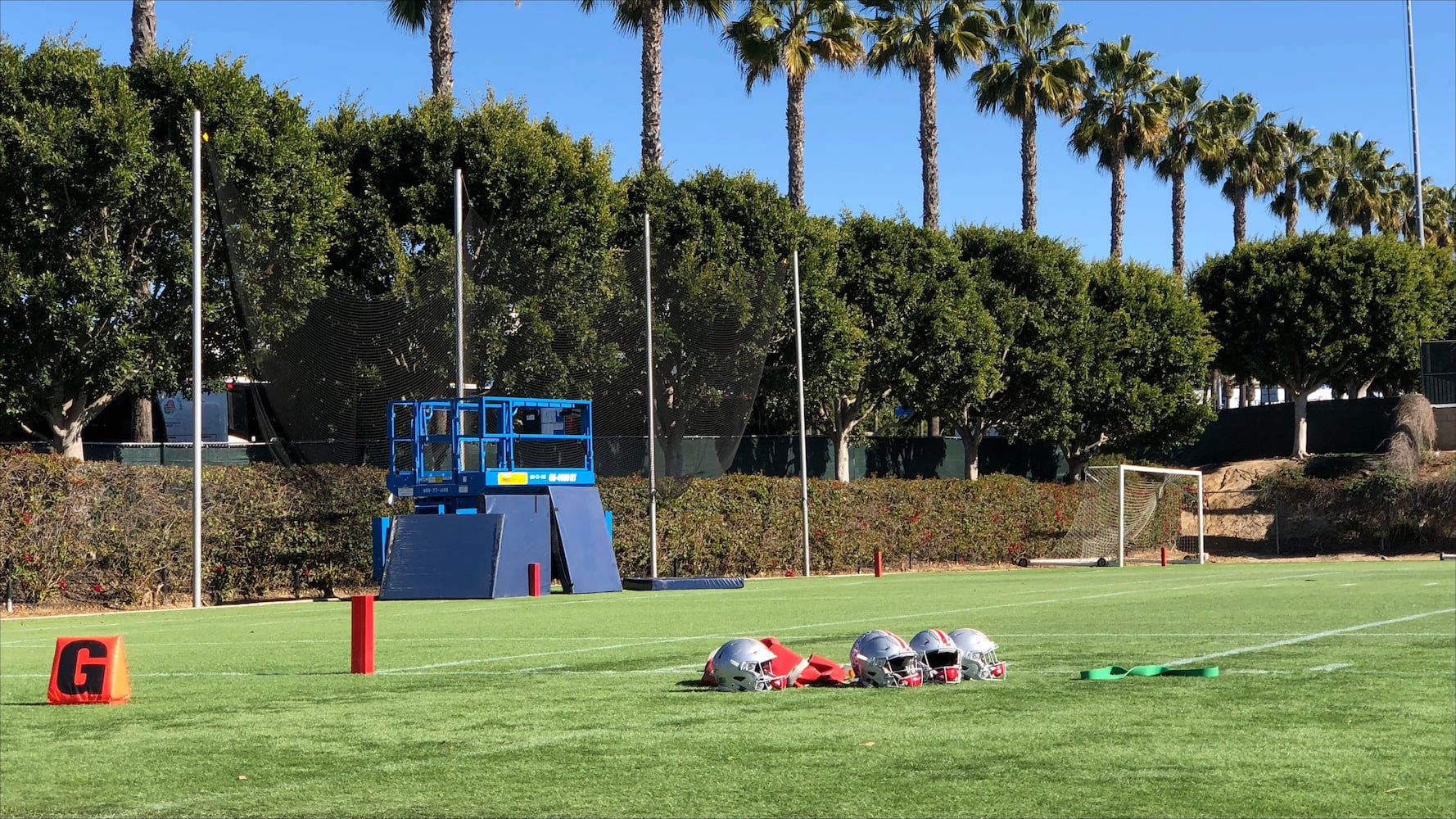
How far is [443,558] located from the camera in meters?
22.4

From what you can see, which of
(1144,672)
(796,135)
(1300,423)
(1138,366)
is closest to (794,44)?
(796,135)

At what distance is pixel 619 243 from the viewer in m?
34.2

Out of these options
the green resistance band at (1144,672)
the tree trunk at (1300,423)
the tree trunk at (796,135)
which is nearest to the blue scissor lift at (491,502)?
the green resistance band at (1144,672)

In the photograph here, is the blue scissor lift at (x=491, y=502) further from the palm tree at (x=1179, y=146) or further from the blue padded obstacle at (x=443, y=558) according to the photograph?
the palm tree at (x=1179, y=146)

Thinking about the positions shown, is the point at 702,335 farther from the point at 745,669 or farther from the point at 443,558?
the point at 745,669

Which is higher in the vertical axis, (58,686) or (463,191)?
(463,191)

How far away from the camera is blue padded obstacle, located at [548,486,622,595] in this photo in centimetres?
2389

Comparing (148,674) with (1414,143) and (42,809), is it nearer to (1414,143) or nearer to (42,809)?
(42,809)

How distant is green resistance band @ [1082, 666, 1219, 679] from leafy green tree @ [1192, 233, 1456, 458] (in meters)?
48.8

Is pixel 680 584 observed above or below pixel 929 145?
below

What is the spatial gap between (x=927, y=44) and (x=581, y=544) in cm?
2732

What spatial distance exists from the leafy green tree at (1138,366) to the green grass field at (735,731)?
108ft

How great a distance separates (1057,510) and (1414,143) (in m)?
25.7

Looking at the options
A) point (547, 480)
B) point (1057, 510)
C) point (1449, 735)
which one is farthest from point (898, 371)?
point (1449, 735)
